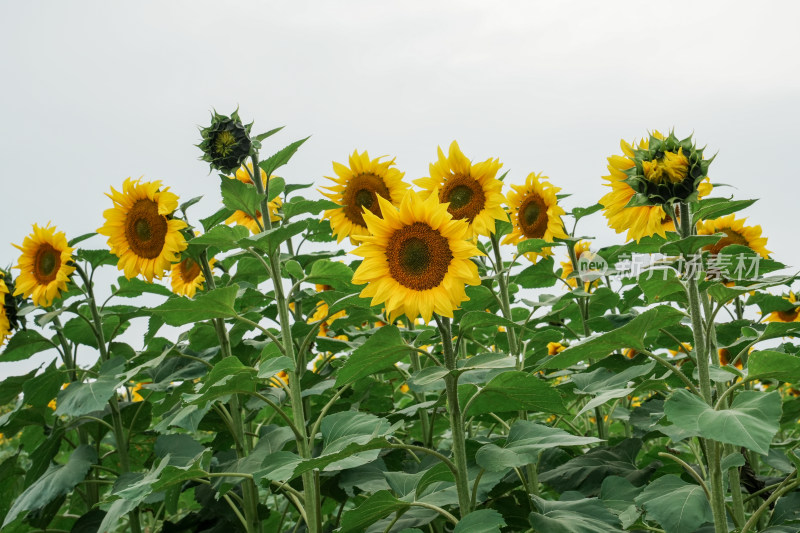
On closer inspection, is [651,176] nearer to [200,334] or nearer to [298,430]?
[298,430]

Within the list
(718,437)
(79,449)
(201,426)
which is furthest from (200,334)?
(718,437)

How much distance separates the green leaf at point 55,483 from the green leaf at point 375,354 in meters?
1.68

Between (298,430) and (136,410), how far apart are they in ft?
4.56

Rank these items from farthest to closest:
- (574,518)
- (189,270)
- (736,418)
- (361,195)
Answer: (189,270), (361,195), (574,518), (736,418)

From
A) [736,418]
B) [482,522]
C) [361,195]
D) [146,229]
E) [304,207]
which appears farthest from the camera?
[146,229]

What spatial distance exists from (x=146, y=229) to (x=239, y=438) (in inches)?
38.5

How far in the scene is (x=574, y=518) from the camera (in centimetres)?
201

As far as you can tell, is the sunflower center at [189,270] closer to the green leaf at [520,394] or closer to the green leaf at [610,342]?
the green leaf at [520,394]

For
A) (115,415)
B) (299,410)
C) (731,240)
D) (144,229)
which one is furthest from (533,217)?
(115,415)

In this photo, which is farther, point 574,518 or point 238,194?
point 238,194

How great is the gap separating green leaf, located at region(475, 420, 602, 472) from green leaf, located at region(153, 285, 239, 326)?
96 cm

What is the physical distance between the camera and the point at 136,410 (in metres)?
3.45

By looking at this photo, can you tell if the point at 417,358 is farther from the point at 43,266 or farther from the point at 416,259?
the point at 43,266

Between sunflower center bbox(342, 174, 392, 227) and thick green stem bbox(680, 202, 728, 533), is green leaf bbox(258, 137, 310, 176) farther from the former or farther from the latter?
thick green stem bbox(680, 202, 728, 533)
